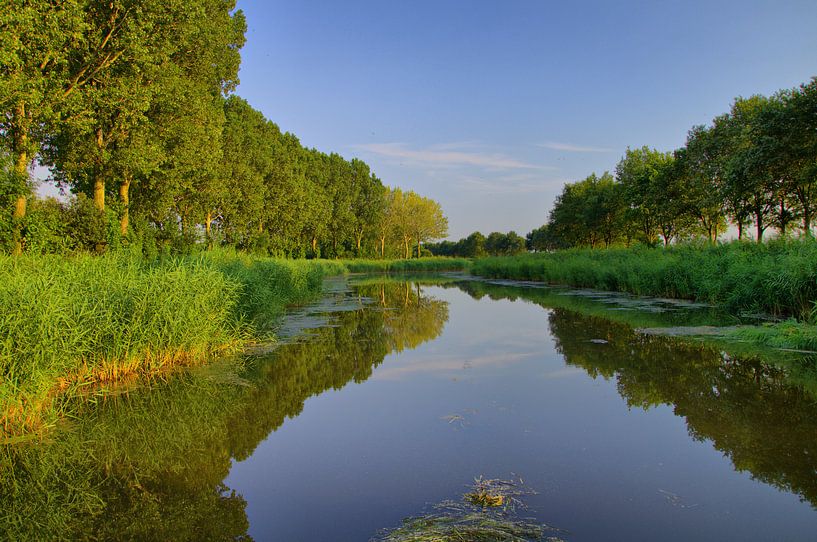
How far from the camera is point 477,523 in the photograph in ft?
9.95

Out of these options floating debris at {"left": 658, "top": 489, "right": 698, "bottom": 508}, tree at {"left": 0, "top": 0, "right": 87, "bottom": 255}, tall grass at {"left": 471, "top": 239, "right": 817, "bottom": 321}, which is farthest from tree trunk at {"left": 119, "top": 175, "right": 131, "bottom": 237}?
tall grass at {"left": 471, "top": 239, "right": 817, "bottom": 321}

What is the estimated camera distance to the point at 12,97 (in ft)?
33.9

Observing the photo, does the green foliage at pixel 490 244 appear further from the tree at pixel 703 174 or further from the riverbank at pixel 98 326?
the riverbank at pixel 98 326

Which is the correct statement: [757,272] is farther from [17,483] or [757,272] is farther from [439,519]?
[17,483]

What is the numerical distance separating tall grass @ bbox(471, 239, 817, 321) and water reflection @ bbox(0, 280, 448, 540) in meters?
8.57

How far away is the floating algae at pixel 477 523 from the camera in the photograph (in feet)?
9.45

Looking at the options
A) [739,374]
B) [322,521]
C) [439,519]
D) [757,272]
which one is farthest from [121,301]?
[757,272]

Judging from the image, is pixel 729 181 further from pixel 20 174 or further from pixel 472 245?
pixel 472 245

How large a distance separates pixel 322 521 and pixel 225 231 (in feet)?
93.0

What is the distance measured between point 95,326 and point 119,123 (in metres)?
10.9

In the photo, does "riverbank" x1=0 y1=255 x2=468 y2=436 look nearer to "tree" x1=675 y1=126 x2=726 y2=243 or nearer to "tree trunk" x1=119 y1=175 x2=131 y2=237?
"tree trunk" x1=119 y1=175 x2=131 y2=237

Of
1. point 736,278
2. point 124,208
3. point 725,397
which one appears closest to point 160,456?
point 725,397

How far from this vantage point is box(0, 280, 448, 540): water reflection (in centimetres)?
324

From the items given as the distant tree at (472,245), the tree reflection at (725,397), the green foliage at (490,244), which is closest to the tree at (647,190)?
the tree reflection at (725,397)
